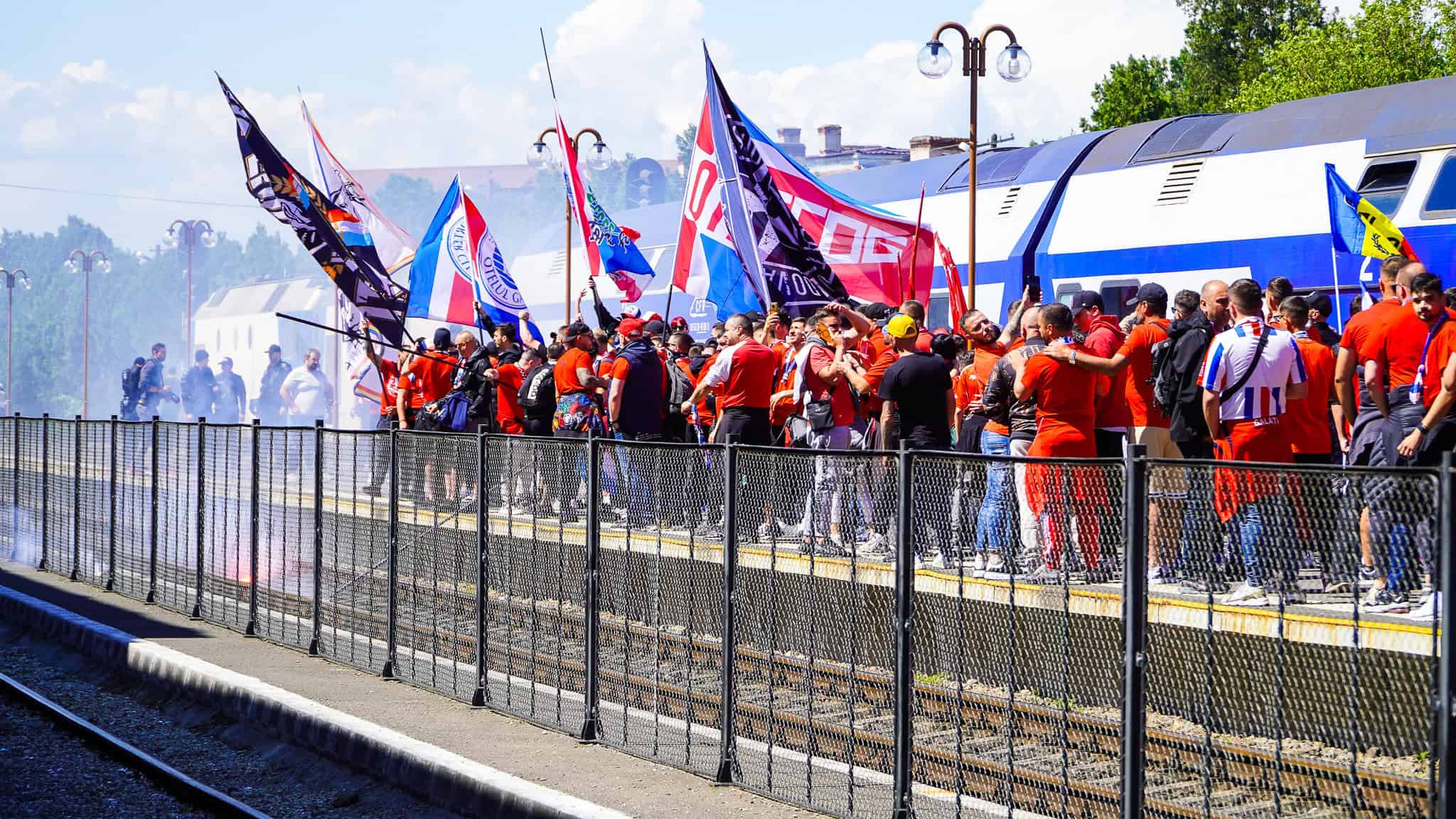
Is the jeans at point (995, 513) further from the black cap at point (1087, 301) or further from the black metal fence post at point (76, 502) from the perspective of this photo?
→ the black metal fence post at point (76, 502)

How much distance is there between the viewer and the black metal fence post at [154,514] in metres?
15.4

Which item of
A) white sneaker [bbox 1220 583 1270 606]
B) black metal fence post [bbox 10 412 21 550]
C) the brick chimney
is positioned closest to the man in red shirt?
white sneaker [bbox 1220 583 1270 606]

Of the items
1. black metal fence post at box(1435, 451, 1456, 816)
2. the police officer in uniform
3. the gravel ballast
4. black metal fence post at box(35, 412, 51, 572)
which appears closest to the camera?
black metal fence post at box(1435, 451, 1456, 816)

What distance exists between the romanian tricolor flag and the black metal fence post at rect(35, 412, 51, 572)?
1289 centimetres

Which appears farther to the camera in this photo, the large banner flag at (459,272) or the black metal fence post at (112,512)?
the large banner flag at (459,272)

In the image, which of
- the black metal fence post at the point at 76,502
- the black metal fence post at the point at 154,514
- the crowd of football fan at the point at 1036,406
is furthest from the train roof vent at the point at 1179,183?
the black metal fence post at the point at 76,502

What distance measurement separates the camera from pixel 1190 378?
10.6 meters

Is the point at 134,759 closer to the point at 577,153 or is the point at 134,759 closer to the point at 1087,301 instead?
the point at 1087,301

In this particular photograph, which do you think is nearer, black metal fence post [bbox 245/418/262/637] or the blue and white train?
black metal fence post [bbox 245/418/262/637]

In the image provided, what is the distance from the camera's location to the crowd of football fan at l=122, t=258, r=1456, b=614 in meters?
5.80

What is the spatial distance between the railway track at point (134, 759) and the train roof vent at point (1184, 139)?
1363cm

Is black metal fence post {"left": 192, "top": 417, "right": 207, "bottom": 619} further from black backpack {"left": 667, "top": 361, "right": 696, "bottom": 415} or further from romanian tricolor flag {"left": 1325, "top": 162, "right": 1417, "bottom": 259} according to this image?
romanian tricolor flag {"left": 1325, "top": 162, "right": 1417, "bottom": 259}

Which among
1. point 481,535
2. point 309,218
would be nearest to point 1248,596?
point 481,535

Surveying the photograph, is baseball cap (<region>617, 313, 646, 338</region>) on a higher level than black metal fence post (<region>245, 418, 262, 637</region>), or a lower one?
higher
